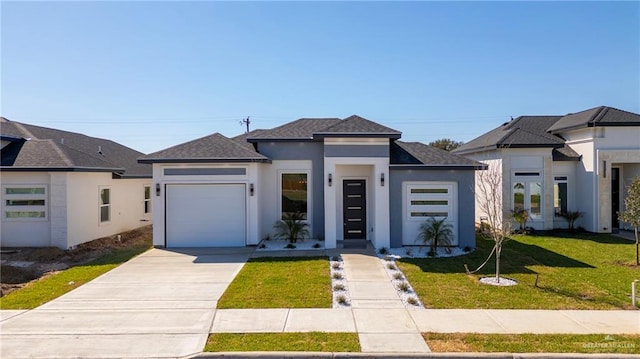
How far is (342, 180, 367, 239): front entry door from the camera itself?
14234mm

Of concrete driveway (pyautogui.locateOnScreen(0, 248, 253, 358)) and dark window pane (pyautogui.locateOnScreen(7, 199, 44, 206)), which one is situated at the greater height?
dark window pane (pyautogui.locateOnScreen(7, 199, 44, 206))

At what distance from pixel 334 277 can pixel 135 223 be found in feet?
40.9

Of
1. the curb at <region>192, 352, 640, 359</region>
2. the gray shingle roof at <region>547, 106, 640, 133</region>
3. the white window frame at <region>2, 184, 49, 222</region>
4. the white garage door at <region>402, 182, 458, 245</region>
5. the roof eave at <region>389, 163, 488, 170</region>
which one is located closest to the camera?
the curb at <region>192, 352, 640, 359</region>

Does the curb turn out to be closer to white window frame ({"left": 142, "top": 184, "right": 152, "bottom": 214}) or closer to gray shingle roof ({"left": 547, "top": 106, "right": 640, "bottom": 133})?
gray shingle roof ({"left": 547, "top": 106, "right": 640, "bottom": 133})

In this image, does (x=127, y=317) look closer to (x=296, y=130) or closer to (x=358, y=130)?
(x=358, y=130)

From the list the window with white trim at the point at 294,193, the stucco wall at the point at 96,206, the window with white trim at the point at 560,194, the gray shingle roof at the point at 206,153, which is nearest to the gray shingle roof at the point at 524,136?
the window with white trim at the point at 560,194

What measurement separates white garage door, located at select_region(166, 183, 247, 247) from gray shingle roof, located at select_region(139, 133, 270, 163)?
40.3 inches

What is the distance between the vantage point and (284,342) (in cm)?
574

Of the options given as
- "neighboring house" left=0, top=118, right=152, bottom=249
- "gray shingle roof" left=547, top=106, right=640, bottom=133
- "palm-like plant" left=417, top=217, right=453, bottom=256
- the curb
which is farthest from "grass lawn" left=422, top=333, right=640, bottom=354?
"gray shingle roof" left=547, top=106, right=640, bottom=133

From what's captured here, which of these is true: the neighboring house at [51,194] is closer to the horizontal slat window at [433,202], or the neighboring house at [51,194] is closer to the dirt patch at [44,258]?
the dirt patch at [44,258]

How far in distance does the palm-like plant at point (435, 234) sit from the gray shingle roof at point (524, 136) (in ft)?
18.2

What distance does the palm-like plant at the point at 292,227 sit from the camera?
547 inches

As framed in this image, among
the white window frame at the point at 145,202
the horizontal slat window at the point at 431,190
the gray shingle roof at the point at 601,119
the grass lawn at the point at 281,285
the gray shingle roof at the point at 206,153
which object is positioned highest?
the gray shingle roof at the point at 601,119

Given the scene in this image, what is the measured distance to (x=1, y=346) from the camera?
577 centimetres
